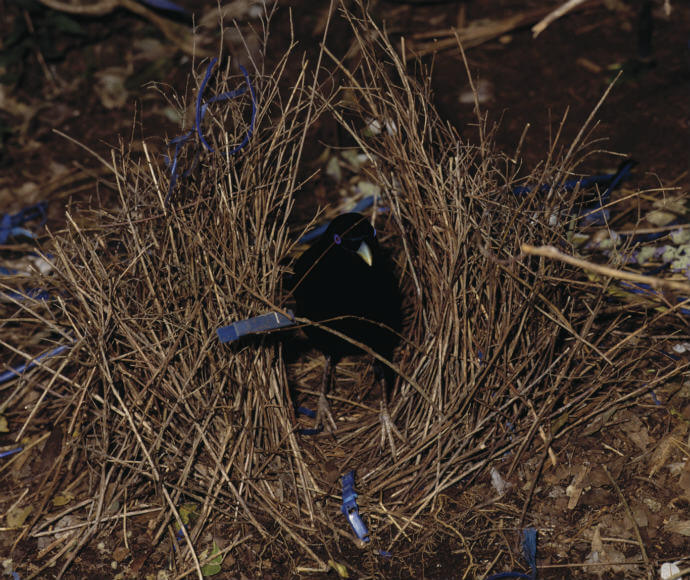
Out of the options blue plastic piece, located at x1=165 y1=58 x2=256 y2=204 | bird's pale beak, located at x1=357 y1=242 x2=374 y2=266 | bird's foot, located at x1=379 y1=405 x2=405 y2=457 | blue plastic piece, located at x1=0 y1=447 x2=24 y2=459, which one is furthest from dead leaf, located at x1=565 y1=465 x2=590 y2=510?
blue plastic piece, located at x1=0 y1=447 x2=24 y2=459

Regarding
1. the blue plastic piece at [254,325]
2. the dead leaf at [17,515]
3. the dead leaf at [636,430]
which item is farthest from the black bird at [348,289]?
the dead leaf at [17,515]

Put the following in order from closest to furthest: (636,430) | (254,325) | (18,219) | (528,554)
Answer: (528,554), (254,325), (636,430), (18,219)

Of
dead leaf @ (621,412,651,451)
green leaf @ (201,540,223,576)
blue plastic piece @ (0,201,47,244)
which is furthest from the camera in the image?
blue plastic piece @ (0,201,47,244)

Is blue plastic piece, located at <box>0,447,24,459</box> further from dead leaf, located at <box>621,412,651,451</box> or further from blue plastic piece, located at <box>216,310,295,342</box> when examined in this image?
dead leaf, located at <box>621,412,651,451</box>

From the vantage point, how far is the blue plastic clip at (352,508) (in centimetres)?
197

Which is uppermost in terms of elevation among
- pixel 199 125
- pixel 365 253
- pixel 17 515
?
pixel 199 125

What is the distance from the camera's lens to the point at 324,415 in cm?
233

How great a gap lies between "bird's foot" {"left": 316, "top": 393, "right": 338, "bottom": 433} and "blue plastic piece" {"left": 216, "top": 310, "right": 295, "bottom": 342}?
390 millimetres

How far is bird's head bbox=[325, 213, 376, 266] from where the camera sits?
2.02 metres

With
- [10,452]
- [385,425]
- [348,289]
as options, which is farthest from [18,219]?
[385,425]

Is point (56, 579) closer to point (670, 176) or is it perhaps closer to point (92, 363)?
point (92, 363)

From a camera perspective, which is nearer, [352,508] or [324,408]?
[352,508]

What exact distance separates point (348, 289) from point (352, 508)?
59cm

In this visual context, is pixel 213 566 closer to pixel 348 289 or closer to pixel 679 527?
pixel 348 289
